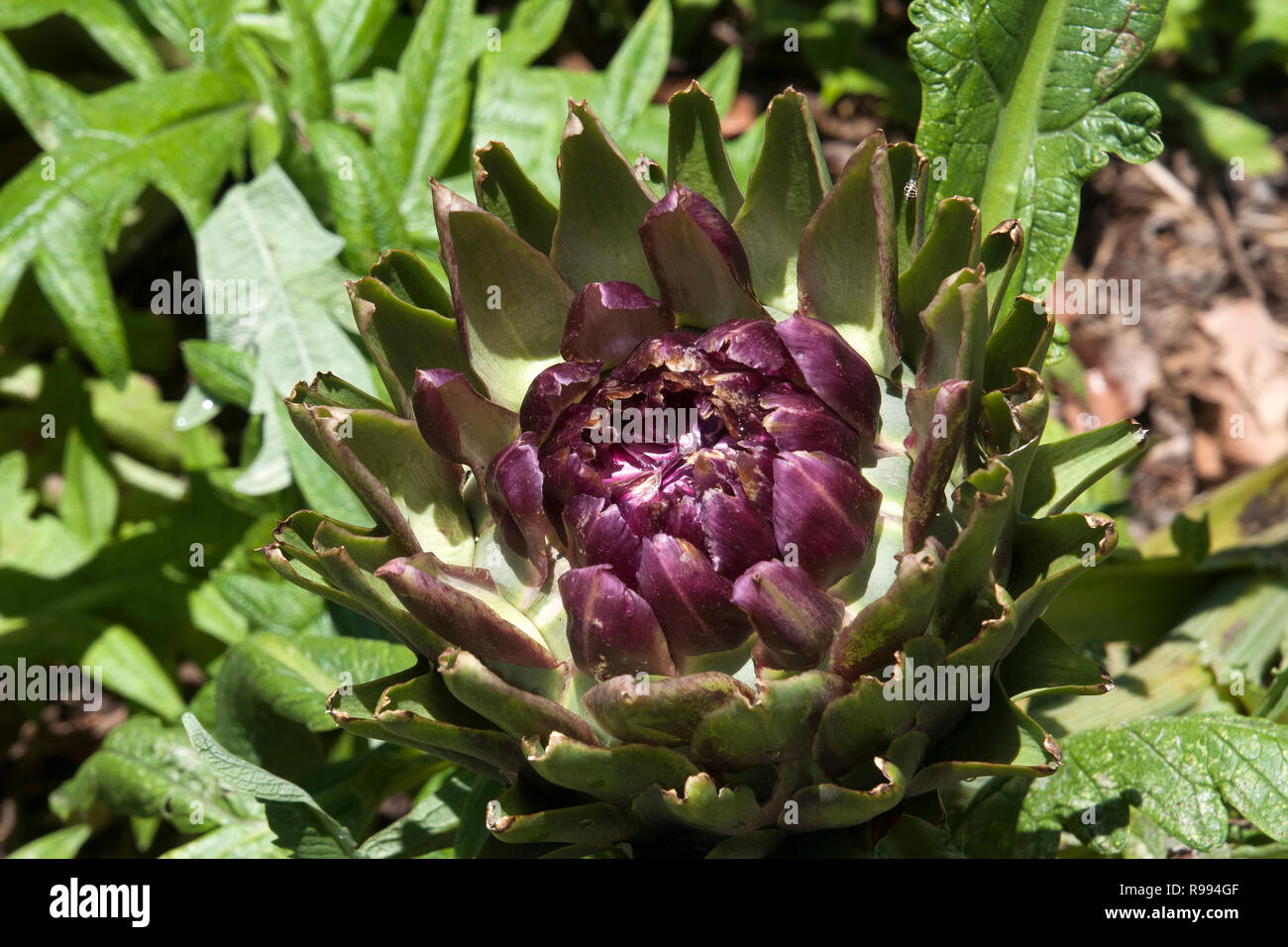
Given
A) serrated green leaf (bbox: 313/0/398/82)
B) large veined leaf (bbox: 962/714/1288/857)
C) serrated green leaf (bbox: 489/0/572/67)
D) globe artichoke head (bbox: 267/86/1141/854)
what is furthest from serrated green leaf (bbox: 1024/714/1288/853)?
serrated green leaf (bbox: 313/0/398/82)

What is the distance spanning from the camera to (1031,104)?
2119mm

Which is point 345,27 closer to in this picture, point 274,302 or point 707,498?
point 274,302

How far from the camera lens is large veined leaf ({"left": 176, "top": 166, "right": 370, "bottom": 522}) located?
246 centimetres

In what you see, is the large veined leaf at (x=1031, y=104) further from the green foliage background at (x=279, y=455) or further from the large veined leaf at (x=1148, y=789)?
the large veined leaf at (x=1148, y=789)

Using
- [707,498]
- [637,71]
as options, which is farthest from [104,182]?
[707,498]

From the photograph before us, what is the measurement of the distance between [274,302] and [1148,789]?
5.90 feet

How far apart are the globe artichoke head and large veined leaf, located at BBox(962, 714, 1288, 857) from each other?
1.37 feet

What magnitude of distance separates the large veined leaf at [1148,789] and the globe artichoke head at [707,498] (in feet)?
1.37

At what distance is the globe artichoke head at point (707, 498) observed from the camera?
1.51m

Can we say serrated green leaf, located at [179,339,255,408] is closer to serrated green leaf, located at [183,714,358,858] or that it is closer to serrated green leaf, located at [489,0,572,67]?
serrated green leaf, located at [183,714,358,858]

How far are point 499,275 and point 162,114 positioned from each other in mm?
1180

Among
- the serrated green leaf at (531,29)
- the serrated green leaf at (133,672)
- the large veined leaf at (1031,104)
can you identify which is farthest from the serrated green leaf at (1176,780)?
the serrated green leaf at (531,29)

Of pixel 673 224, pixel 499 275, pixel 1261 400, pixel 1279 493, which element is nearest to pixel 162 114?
pixel 499 275
